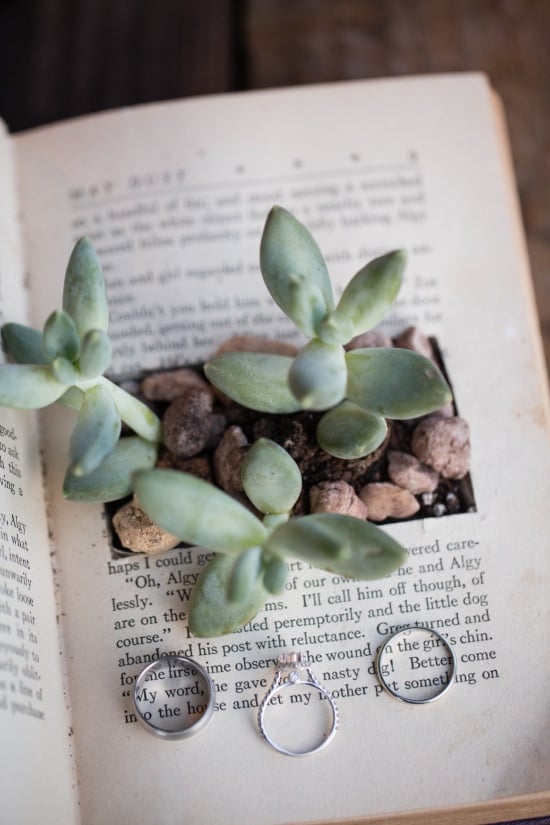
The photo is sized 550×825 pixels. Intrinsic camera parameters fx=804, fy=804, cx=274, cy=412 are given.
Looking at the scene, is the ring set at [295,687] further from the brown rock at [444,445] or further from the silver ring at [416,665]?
the brown rock at [444,445]

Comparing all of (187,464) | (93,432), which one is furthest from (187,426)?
(93,432)

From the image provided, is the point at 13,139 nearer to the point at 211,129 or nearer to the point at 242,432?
the point at 211,129

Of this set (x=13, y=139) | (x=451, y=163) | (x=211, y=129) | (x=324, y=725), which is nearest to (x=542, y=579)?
(x=324, y=725)

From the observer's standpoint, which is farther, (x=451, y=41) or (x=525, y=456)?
(x=451, y=41)

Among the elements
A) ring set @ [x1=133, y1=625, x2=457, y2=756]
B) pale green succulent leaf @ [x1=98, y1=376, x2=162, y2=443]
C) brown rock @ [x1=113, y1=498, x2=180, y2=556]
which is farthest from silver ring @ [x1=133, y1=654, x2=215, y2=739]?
pale green succulent leaf @ [x1=98, y1=376, x2=162, y2=443]

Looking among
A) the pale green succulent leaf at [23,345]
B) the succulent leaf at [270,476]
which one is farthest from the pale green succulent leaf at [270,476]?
the pale green succulent leaf at [23,345]

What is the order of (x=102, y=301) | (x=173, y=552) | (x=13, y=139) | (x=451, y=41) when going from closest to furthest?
1. (x=102, y=301)
2. (x=173, y=552)
3. (x=13, y=139)
4. (x=451, y=41)

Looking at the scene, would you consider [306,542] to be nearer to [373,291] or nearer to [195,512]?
[195,512]
